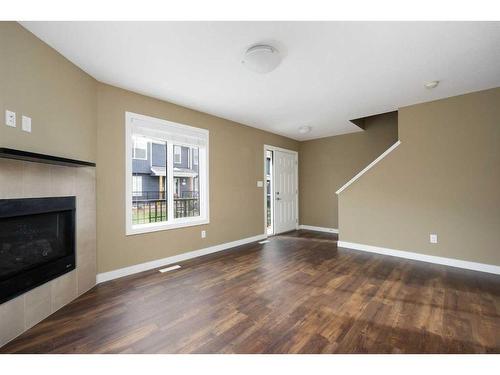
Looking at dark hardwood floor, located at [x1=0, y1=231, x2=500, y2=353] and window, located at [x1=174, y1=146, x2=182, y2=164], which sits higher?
window, located at [x1=174, y1=146, x2=182, y2=164]

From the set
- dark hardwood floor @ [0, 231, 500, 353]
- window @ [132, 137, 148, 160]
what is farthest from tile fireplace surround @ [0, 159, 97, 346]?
window @ [132, 137, 148, 160]

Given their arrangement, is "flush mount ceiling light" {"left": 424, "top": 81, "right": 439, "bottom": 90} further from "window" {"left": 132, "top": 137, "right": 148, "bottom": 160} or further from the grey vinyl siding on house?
"window" {"left": 132, "top": 137, "right": 148, "bottom": 160}

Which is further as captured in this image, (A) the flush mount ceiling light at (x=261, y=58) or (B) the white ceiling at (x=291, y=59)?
(A) the flush mount ceiling light at (x=261, y=58)

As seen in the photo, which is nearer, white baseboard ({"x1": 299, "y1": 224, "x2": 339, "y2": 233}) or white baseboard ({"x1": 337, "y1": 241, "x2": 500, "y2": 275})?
white baseboard ({"x1": 337, "y1": 241, "x2": 500, "y2": 275})

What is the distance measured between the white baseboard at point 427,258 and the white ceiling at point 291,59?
2467 millimetres

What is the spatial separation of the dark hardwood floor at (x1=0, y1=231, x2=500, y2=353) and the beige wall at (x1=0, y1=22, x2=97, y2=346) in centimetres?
18

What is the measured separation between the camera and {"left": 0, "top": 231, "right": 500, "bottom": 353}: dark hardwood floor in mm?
1600

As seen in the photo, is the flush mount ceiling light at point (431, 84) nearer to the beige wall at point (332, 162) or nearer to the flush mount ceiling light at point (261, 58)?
the beige wall at point (332, 162)

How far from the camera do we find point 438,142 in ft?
11.0

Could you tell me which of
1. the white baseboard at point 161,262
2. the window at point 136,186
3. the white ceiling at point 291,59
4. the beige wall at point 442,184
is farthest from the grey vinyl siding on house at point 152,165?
the beige wall at point 442,184

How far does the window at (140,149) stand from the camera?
3181mm

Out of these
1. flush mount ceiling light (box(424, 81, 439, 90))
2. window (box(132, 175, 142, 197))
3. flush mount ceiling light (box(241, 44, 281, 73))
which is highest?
flush mount ceiling light (box(424, 81, 439, 90))
